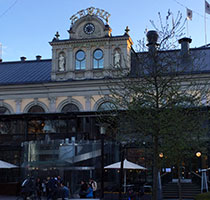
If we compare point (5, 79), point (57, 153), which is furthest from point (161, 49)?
point (5, 79)

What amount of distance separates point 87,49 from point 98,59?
1753 mm

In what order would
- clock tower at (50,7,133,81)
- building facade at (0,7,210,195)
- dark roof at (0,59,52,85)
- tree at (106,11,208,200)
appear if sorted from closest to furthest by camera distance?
tree at (106,11,208,200) → building facade at (0,7,210,195) → clock tower at (50,7,133,81) → dark roof at (0,59,52,85)

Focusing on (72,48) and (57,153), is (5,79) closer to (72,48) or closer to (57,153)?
(72,48)

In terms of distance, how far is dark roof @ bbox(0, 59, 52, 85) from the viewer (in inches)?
1969

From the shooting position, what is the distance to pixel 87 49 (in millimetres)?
46062

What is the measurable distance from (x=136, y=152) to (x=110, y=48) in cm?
1629

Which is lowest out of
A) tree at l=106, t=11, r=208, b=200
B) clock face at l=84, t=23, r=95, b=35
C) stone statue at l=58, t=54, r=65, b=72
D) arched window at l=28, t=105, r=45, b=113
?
tree at l=106, t=11, r=208, b=200

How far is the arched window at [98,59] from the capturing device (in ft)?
151

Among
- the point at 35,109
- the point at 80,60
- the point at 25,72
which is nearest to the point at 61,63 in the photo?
the point at 80,60

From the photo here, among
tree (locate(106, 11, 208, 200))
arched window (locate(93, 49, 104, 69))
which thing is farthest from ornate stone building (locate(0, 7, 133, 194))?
tree (locate(106, 11, 208, 200))

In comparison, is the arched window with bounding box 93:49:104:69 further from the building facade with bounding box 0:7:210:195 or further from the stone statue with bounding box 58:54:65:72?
the stone statue with bounding box 58:54:65:72

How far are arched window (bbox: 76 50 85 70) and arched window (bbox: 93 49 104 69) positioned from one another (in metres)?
1.40

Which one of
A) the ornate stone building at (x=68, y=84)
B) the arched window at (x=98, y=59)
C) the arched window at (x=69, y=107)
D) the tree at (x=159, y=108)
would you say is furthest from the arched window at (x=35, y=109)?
the tree at (x=159, y=108)

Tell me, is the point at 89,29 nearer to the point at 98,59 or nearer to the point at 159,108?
the point at 98,59
